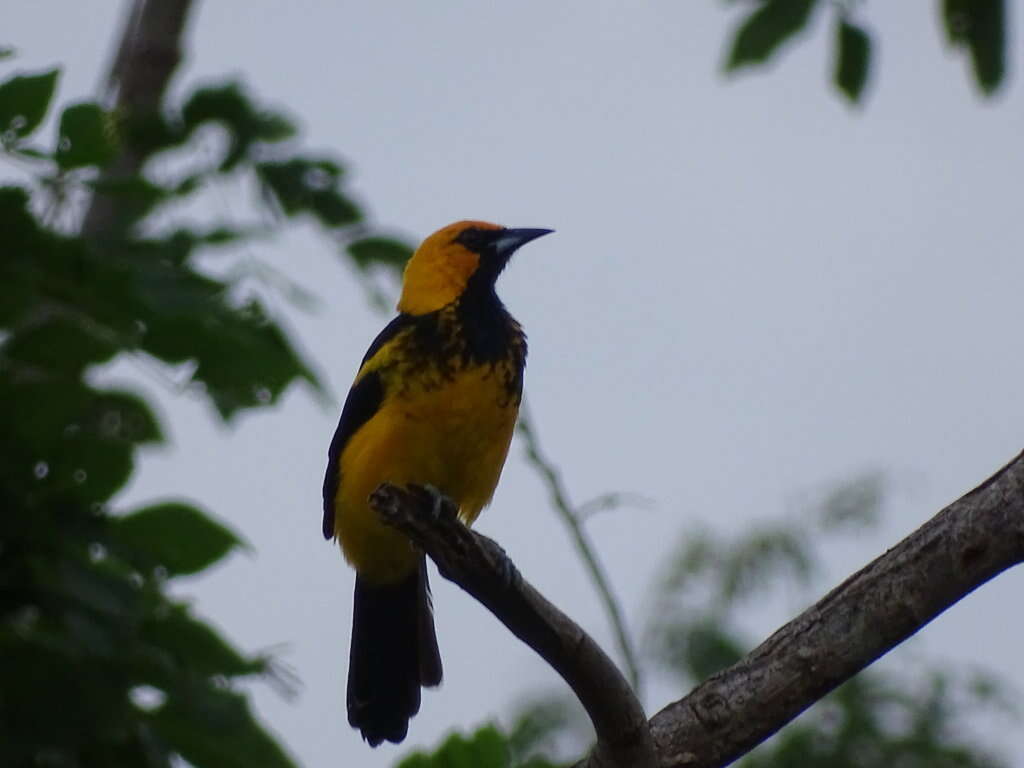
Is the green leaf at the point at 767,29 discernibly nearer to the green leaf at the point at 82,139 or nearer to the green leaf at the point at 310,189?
the green leaf at the point at 310,189

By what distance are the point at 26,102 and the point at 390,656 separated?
312 centimetres

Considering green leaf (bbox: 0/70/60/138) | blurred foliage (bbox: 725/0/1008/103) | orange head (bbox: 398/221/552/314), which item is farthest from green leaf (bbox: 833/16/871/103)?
orange head (bbox: 398/221/552/314)

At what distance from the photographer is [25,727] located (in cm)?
179

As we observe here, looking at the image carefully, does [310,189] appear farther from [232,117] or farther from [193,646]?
[193,646]

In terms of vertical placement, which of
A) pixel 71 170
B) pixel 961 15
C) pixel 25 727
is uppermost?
pixel 961 15

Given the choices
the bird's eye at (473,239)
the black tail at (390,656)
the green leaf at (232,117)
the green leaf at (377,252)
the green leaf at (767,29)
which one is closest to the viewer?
the green leaf at (767,29)

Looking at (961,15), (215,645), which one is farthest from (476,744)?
(961,15)

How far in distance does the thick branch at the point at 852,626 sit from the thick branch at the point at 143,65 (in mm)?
1751

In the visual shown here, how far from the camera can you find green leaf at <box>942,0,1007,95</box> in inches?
108

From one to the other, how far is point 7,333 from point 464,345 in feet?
8.66

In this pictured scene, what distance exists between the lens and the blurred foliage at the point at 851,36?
276 centimetres

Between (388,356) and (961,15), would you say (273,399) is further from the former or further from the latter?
(388,356)

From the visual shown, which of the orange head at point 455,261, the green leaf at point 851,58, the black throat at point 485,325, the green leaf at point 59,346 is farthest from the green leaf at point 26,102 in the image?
the orange head at point 455,261

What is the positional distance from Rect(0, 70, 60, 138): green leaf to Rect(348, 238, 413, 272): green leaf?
3.16ft
